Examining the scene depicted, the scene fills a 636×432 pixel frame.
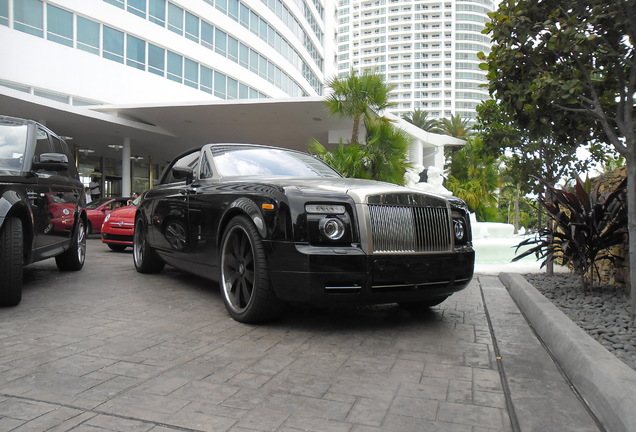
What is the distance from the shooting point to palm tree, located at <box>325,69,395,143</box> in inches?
563

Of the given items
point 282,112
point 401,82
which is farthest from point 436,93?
point 282,112

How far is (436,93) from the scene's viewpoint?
127500 millimetres

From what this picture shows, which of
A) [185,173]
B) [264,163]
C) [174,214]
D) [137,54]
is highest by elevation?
[137,54]

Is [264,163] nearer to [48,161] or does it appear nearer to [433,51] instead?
[48,161]

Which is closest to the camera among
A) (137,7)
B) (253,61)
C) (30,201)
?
(30,201)

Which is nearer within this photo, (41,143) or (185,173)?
(185,173)

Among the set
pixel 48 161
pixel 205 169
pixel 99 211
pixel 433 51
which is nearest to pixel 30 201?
pixel 48 161

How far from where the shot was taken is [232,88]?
31.2 m

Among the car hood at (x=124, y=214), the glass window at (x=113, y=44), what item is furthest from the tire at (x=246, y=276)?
the glass window at (x=113, y=44)

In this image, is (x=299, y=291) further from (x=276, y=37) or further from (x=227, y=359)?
(x=276, y=37)

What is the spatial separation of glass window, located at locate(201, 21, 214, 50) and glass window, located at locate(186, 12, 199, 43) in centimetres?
46

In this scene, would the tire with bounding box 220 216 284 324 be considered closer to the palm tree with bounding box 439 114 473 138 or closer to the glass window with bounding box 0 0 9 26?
the glass window with bounding box 0 0 9 26

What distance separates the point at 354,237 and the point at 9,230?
10.5 ft

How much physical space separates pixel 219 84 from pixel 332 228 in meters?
28.2
